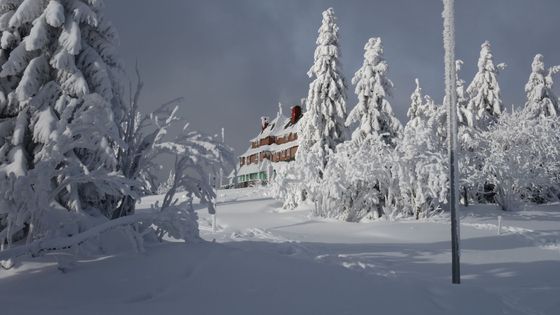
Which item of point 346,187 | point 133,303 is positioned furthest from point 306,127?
point 133,303

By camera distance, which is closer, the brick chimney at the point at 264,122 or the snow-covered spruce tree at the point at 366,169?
the snow-covered spruce tree at the point at 366,169

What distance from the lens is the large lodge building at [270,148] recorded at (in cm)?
5694

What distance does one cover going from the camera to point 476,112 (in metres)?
38.9

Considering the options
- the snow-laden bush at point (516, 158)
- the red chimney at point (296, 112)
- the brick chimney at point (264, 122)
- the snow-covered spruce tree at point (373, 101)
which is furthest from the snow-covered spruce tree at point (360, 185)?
the brick chimney at point (264, 122)

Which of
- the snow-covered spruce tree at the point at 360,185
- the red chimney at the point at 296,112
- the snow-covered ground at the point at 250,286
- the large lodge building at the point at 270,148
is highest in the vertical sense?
the red chimney at the point at 296,112

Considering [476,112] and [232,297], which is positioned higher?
[476,112]

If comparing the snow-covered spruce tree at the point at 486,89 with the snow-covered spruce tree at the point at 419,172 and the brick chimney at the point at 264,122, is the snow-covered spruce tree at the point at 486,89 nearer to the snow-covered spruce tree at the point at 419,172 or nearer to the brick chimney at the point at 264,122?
the snow-covered spruce tree at the point at 419,172

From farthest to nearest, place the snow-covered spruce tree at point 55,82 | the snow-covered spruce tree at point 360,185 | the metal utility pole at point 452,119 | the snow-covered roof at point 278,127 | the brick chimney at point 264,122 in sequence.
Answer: the brick chimney at point 264,122
the snow-covered roof at point 278,127
the snow-covered spruce tree at point 360,185
the snow-covered spruce tree at point 55,82
the metal utility pole at point 452,119

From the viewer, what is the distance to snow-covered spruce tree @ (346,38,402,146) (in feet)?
95.8

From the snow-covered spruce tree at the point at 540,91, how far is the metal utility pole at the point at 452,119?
112 ft

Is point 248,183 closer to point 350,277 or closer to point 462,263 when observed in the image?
point 462,263

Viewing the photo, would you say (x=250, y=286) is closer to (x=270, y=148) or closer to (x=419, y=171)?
(x=419, y=171)

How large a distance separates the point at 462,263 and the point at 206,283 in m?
10.0

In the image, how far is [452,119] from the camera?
32.8 feet
